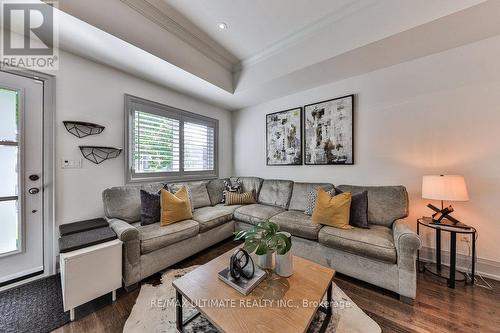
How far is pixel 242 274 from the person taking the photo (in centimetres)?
127

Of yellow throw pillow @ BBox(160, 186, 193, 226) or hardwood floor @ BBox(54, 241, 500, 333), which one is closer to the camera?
hardwood floor @ BBox(54, 241, 500, 333)

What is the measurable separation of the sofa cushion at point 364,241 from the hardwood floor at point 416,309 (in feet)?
1.17

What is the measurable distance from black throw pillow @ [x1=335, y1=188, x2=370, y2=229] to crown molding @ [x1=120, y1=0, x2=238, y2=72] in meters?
2.66

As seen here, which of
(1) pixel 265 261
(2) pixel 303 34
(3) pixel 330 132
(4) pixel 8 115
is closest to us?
(1) pixel 265 261

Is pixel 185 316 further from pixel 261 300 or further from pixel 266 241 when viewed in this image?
pixel 266 241

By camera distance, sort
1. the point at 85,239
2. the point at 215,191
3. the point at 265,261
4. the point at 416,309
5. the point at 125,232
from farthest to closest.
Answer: the point at 215,191 → the point at 125,232 → the point at 85,239 → the point at 416,309 → the point at 265,261

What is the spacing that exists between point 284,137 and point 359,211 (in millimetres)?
1765

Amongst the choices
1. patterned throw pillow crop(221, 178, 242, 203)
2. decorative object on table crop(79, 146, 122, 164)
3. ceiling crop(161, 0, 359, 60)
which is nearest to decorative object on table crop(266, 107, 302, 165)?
patterned throw pillow crop(221, 178, 242, 203)

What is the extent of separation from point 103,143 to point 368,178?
11.8ft

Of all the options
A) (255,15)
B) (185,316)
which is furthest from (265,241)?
(255,15)

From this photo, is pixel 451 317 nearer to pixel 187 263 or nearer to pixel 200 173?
pixel 187 263

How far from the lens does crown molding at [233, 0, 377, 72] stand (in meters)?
1.95

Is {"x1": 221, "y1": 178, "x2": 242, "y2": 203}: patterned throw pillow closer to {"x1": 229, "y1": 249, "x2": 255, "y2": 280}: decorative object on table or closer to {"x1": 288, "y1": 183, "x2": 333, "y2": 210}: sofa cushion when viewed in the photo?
{"x1": 288, "y1": 183, "x2": 333, "y2": 210}: sofa cushion

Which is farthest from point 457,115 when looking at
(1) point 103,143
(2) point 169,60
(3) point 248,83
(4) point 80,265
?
(1) point 103,143
